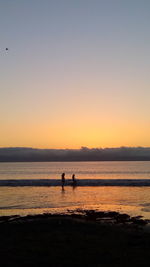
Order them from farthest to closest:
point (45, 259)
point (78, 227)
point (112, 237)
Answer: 1. point (78, 227)
2. point (112, 237)
3. point (45, 259)

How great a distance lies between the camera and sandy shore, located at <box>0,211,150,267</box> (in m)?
10.7

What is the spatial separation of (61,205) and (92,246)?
44.6ft

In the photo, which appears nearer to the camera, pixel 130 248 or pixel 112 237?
pixel 130 248

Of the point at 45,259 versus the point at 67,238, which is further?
the point at 67,238

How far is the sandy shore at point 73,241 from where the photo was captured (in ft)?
35.2

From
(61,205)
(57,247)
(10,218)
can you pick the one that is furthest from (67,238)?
(61,205)

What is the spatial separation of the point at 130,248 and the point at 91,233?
312 cm

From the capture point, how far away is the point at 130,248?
1229cm

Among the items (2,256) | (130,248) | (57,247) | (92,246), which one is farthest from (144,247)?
(2,256)

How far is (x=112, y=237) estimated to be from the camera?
14.2 m

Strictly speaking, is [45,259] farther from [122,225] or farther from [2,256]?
[122,225]

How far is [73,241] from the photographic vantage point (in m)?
13.3

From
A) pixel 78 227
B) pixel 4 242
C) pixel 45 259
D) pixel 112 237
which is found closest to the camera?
pixel 45 259

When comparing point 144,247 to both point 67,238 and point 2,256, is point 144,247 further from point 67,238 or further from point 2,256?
point 2,256
